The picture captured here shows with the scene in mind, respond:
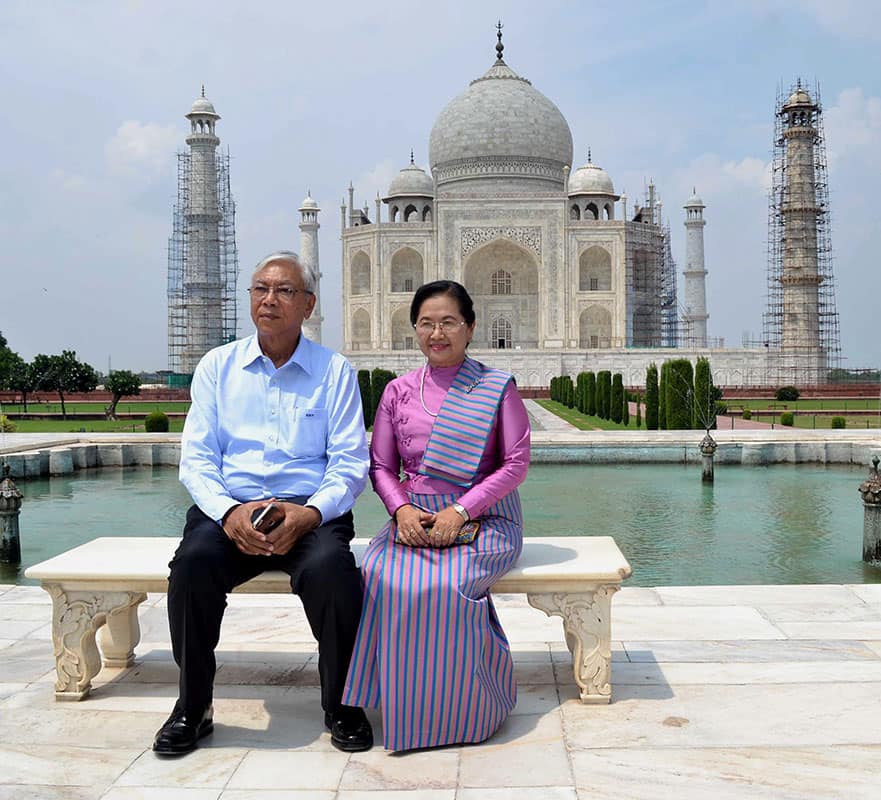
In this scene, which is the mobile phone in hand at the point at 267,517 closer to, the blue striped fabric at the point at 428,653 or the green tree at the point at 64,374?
the blue striped fabric at the point at 428,653

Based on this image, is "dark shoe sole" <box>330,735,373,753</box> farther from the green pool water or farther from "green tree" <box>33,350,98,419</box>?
"green tree" <box>33,350,98,419</box>

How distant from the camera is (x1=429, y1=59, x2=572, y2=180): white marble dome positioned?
30.7 m

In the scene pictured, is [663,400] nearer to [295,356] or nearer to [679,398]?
[679,398]

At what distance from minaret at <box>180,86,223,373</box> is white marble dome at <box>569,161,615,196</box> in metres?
11.3

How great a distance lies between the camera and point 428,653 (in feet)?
7.13

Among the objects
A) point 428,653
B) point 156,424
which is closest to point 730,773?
point 428,653

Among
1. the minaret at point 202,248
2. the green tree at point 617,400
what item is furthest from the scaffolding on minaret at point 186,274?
the green tree at point 617,400

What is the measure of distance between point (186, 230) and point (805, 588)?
28.6m

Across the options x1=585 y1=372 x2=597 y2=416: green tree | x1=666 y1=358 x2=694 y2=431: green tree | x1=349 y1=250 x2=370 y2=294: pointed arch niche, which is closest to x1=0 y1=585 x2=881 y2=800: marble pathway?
x1=666 y1=358 x2=694 y2=431: green tree

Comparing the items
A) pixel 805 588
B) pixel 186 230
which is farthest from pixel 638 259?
pixel 805 588

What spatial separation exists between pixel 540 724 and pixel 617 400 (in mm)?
13293

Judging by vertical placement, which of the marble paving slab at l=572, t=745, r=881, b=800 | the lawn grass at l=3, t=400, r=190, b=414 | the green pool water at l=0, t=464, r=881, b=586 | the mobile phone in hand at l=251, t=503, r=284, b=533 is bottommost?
the green pool water at l=0, t=464, r=881, b=586

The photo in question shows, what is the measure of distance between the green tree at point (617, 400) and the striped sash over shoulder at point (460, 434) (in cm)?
1278

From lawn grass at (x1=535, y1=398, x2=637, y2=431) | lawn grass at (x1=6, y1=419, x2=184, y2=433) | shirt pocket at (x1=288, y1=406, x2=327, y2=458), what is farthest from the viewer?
lawn grass at (x1=6, y1=419, x2=184, y2=433)
